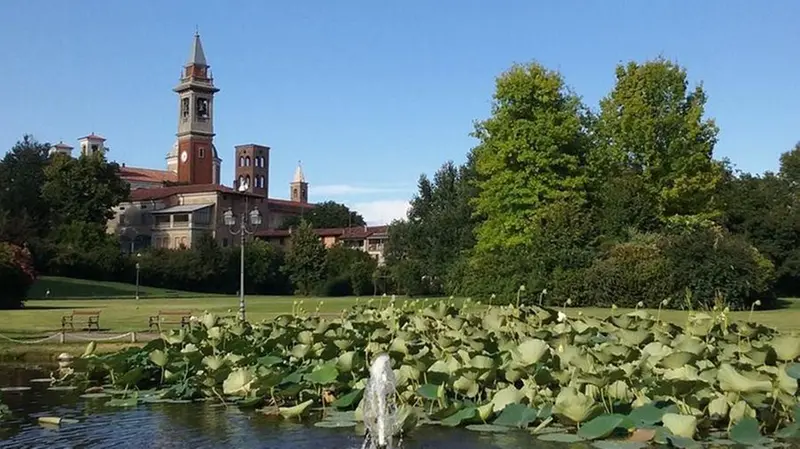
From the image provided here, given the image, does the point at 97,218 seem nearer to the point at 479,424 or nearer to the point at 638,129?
the point at 638,129

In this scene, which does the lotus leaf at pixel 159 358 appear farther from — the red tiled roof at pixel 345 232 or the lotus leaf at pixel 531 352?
the red tiled roof at pixel 345 232

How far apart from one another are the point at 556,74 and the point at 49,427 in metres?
39.4

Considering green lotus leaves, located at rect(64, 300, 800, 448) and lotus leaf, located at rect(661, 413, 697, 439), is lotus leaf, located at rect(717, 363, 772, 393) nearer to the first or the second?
green lotus leaves, located at rect(64, 300, 800, 448)

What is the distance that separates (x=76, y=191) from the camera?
261 feet

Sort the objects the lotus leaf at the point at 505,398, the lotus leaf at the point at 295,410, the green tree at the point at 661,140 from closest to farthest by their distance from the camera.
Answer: the lotus leaf at the point at 505,398, the lotus leaf at the point at 295,410, the green tree at the point at 661,140

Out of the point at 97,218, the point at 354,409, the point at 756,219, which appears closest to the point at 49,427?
the point at 354,409

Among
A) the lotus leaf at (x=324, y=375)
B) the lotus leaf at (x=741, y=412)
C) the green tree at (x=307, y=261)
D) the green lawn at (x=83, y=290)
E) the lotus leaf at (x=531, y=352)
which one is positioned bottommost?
the lotus leaf at (x=741, y=412)

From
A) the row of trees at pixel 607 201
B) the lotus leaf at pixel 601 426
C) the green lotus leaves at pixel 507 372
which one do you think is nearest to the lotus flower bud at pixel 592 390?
the green lotus leaves at pixel 507 372

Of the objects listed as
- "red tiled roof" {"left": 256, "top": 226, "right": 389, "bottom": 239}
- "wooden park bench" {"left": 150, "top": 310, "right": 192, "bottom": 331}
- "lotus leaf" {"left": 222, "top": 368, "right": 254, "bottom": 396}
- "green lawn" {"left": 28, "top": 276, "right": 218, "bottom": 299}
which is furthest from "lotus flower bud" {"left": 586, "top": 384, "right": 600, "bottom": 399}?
"red tiled roof" {"left": 256, "top": 226, "right": 389, "bottom": 239}

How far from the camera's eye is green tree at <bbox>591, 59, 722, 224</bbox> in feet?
140

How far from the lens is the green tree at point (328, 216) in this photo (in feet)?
396

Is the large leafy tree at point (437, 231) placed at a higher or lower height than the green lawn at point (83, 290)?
higher

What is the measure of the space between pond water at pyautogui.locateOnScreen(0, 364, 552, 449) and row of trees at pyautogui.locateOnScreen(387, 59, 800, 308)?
92.0 ft

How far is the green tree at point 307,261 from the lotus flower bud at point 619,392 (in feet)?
203
